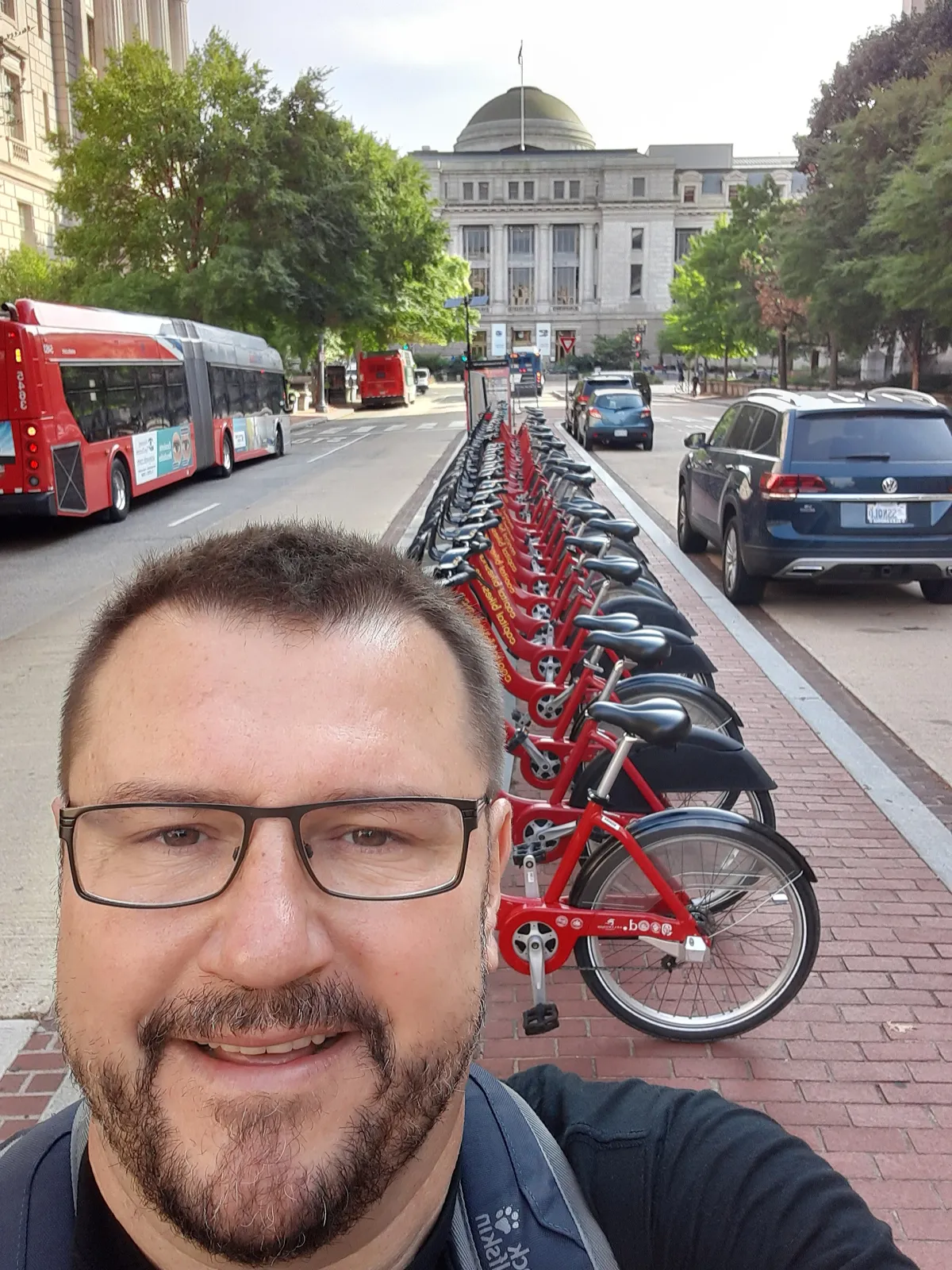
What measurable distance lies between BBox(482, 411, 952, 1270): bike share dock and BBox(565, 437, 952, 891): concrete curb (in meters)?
0.02

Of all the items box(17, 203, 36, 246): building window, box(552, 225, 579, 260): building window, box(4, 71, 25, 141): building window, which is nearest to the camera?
box(4, 71, 25, 141): building window

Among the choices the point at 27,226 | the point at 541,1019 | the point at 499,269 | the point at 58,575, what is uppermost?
the point at 499,269

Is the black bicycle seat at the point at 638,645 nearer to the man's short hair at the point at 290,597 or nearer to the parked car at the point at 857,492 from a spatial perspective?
the man's short hair at the point at 290,597

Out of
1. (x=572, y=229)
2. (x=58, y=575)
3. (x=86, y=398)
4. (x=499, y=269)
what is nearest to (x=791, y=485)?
(x=58, y=575)

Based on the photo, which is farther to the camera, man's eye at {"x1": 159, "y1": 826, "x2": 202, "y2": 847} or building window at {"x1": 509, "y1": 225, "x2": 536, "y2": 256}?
building window at {"x1": 509, "y1": 225, "x2": 536, "y2": 256}

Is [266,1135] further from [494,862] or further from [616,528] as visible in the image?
[616,528]

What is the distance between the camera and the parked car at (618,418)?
27.3 m

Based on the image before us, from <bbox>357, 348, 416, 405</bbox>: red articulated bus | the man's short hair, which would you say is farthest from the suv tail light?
<bbox>357, 348, 416, 405</bbox>: red articulated bus

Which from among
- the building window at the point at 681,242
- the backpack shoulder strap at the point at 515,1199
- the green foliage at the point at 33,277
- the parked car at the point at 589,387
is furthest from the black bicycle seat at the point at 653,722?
the building window at the point at 681,242

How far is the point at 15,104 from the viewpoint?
45094mm

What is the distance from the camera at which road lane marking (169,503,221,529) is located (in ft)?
54.4

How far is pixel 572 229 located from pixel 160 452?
106054 mm

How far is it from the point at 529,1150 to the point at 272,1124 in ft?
1.20

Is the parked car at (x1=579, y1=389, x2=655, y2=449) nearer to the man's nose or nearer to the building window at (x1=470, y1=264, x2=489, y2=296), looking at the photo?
the man's nose
